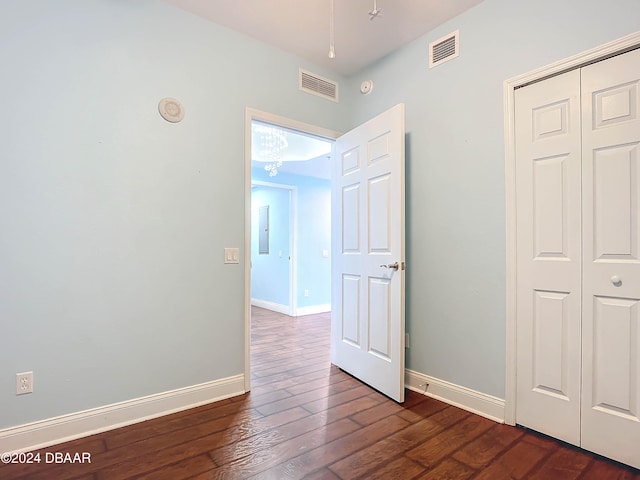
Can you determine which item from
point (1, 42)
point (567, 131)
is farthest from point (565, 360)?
point (1, 42)

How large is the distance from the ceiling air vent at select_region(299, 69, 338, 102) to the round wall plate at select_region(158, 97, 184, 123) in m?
1.05

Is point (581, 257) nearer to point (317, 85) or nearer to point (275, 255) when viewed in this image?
point (317, 85)

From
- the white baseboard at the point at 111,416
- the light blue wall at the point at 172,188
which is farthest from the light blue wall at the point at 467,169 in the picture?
the white baseboard at the point at 111,416

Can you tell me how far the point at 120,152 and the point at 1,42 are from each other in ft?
2.38

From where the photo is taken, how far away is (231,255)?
248 centimetres

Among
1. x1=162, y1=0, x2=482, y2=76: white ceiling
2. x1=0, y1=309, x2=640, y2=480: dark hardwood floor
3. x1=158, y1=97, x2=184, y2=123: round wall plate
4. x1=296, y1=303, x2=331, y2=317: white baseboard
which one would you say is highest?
x1=162, y1=0, x2=482, y2=76: white ceiling

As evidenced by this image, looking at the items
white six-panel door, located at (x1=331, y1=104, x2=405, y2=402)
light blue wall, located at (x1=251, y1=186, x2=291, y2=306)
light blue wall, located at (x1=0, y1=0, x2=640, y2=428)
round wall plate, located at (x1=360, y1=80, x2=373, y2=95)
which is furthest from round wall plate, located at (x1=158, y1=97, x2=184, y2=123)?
light blue wall, located at (x1=251, y1=186, x2=291, y2=306)

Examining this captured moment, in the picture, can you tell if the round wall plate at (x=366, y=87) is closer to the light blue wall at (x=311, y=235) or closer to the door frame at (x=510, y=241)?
the door frame at (x=510, y=241)

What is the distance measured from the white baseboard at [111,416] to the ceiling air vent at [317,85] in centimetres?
238

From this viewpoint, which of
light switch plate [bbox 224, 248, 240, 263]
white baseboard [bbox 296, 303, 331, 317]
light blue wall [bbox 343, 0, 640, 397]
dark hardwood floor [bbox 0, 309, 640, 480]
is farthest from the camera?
white baseboard [bbox 296, 303, 331, 317]

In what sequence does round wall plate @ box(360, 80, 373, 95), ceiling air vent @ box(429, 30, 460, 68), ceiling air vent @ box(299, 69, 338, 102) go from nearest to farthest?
ceiling air vent @ box(429, 30, 460, 68) → ceiling air vent @ box(299, 69, 338, 102) → round wall plate @ box(360, 80, 373, 95)

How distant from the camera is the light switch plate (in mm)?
2461

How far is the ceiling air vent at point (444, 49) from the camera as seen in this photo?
2344 millimetres

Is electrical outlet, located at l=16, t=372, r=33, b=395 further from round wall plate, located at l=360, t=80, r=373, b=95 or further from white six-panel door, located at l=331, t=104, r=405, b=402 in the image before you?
round wall plate, located at l=360, t=80, r=373, b=95
